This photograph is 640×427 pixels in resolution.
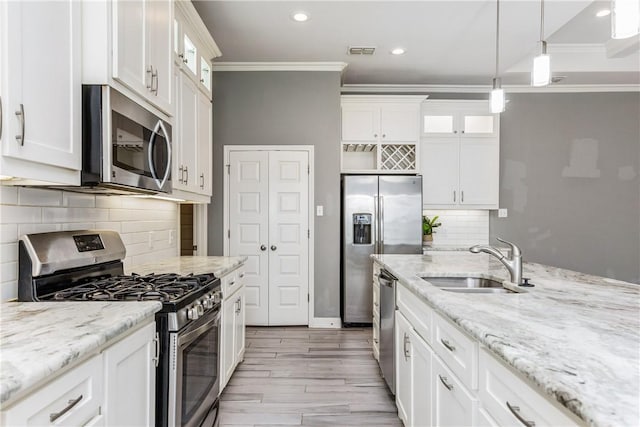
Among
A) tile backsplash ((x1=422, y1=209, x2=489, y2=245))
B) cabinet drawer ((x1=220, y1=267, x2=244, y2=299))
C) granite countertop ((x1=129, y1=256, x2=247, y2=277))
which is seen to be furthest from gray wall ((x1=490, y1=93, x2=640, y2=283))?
granite countertop ((x1=129, y1=256, x2=247, y2=277))

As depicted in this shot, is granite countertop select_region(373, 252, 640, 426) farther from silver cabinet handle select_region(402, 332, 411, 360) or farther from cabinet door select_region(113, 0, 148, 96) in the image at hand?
cabinet door select_region(113, 0, 148, 96)

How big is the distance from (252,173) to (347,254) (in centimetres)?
142

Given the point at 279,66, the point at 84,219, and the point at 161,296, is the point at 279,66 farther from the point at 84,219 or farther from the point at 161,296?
the point at 161,296

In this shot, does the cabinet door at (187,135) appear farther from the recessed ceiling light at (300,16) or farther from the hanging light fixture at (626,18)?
the hanging light fixture at (626,18)

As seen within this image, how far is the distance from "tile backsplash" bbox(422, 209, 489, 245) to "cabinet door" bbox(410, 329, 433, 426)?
320cm

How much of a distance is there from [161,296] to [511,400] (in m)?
1.32

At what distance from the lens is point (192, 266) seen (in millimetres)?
2645

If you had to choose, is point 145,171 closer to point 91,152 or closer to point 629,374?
point 91,152

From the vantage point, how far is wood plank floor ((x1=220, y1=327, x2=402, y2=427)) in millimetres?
2391

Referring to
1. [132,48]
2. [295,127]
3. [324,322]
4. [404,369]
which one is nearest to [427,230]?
[324,322]

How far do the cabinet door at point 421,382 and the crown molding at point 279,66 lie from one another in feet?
10.5

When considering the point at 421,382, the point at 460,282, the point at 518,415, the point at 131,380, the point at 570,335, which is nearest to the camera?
the point at 518,415

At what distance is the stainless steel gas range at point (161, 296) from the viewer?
1.53 m

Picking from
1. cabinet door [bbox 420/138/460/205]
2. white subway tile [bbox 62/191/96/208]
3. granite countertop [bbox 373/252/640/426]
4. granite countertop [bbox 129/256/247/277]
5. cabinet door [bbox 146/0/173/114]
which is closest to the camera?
granite countertop [bbox 373/252/640/426]
